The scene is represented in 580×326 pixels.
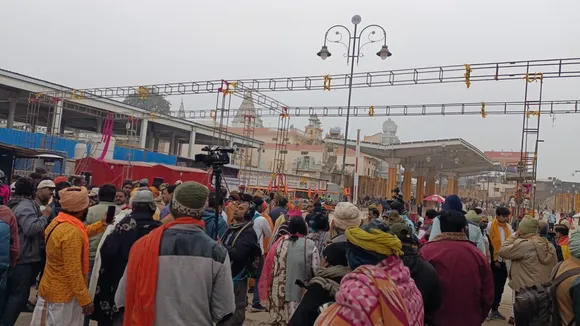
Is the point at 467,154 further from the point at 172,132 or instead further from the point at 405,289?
the point at 405,289

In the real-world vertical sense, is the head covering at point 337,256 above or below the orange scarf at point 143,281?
above

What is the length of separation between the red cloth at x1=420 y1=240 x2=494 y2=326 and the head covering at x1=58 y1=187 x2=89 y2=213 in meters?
3.04

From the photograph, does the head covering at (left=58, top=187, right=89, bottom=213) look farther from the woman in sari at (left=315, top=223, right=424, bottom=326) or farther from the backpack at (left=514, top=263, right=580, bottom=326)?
the backpack at (left=514, top=263, right=580, bottom=326)

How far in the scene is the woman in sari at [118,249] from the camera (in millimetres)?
3807

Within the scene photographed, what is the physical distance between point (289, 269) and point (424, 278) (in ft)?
5.92

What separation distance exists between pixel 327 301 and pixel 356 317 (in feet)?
1.52

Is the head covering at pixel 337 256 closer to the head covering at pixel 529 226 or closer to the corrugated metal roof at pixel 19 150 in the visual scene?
the head covering at pixel 529 226

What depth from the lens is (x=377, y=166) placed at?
67.3 metres

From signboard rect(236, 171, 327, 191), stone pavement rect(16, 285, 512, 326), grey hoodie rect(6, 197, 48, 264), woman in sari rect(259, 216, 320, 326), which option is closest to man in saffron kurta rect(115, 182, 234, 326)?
woman in sari rect(259, 216, 320, 326)

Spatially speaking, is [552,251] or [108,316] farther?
[552,251]

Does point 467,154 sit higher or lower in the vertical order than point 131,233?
higher

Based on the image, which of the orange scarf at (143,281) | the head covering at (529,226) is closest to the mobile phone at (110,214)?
the orange scarf at (143,281)

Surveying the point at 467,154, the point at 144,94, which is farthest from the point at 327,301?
the point at 467,154

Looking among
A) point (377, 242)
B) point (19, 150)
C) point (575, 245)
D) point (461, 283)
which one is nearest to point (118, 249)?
point (377, 242)
